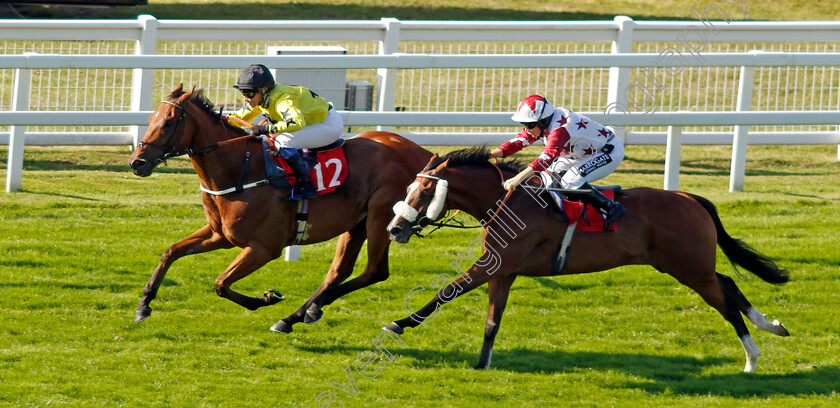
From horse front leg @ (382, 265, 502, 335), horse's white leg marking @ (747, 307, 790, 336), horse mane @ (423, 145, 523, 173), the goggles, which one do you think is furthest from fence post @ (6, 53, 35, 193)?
horse's white leg marking @ (747, 307, 790, 336)

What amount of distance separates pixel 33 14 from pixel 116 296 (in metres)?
12.5

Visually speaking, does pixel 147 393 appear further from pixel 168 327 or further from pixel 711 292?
pixel 711 292

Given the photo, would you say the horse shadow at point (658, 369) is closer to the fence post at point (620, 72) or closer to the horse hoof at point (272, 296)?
the horse hoof at point (272, 296)

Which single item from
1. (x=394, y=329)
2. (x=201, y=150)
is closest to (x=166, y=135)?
(x=201, y=150)

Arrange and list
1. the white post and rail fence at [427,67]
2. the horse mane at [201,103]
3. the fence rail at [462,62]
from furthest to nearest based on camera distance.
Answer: the fence rail at [462,62] → the white post and rail fence at [427,67] → the horse mane at [201,103]

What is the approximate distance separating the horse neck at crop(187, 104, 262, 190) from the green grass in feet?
3.42

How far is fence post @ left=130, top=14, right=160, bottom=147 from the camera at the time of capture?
36.0 ft

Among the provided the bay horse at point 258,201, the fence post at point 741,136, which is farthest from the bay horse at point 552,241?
the fence post at point 741,136

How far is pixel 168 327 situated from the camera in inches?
292

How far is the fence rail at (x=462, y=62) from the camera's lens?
8516 millimetres

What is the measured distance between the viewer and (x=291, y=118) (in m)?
7.12

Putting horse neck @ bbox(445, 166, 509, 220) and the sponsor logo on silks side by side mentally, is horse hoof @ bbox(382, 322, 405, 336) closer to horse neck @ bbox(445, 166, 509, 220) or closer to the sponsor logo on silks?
horse neck @ bbox(445, 166, 509, 220)

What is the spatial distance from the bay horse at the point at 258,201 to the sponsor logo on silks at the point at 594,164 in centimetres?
118

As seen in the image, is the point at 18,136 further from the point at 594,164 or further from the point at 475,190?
the point at 594,164
